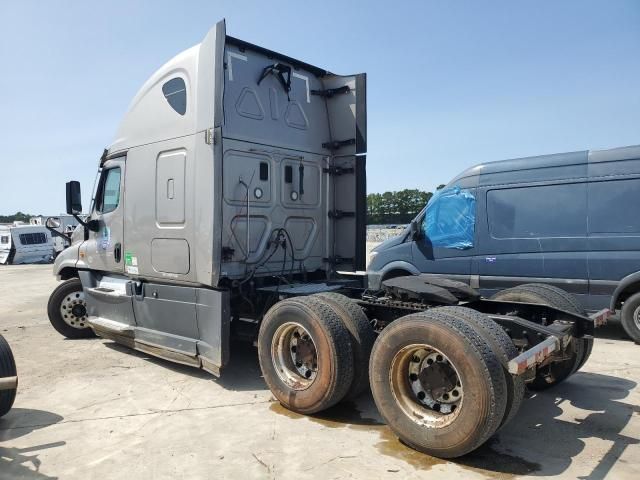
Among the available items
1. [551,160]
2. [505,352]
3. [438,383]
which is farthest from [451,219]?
[505,352]

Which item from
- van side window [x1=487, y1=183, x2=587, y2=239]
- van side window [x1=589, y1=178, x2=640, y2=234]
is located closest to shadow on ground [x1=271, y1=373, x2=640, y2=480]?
van side window [x1=589, y1=178, x2=640, y2=234]

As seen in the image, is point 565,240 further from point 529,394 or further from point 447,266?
point 529,394

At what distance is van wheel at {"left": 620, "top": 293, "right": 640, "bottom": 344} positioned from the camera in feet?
23.1

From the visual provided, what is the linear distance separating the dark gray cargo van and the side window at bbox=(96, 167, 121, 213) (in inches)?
149

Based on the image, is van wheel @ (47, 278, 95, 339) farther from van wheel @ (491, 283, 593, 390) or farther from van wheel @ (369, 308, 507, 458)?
van wheel @ (491, 283, 593, 390)

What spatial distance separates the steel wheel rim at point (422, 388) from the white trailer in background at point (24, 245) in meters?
28.6

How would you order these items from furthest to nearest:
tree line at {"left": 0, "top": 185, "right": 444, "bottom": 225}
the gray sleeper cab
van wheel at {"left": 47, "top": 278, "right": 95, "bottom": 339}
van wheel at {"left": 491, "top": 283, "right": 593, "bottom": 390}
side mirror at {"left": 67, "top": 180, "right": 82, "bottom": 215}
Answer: tree line at {"left": 0, "top": 185, "right": 444, "bottom": 225}
van wheel at {"left": 47, "top": 278, "right": 95, "bottom": 339}
side mirror at {"left": 67, "top": 180, "right": 82, "bottom": 215}
the gray sleeper cab
van wheel at {"left": 491, "top": 283, "right": 593, "bottom": 390}

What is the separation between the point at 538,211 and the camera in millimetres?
7785

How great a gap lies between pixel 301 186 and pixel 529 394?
3.46 m

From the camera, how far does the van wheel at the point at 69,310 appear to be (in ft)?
24.9

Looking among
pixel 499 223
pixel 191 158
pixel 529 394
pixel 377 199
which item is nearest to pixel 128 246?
pixel 191 158

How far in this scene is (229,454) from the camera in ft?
12.1

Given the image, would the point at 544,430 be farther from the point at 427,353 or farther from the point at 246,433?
the point at 246,433

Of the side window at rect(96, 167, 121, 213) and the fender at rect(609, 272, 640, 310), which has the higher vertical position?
the side window at rect(96, 167, 121, 213)
